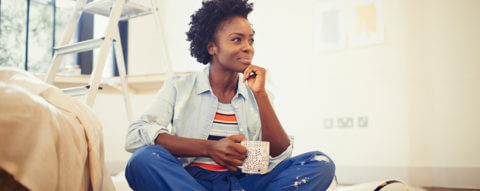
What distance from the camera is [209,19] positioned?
1598mm

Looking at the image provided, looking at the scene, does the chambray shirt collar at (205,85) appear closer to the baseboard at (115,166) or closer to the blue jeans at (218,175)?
the blue jeans at (218,175)

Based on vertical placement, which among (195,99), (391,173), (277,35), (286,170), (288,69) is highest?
(277,35)

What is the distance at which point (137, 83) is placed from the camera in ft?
9.86

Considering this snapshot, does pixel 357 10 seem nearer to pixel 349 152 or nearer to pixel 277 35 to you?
pixel 277 35

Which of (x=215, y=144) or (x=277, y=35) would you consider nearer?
(x=215, y=144)

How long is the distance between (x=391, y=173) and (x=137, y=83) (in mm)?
2062

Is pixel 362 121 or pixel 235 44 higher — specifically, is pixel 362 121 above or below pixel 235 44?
below

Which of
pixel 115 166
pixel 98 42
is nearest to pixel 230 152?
pixel 98 42

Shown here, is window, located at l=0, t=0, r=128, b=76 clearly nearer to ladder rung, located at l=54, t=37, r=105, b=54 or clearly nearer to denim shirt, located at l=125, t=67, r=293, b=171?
ladder rung, located at l=54, t=37, r=105, b=54

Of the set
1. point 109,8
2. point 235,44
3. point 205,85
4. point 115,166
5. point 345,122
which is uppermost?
point 109,8

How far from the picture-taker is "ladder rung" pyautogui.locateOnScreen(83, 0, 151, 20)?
7.31ft

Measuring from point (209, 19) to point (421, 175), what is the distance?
6.68 ft

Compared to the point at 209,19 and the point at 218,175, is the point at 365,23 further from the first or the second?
the point at 218,175

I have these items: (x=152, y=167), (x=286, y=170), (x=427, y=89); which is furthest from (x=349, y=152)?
(x=152, y=167)
